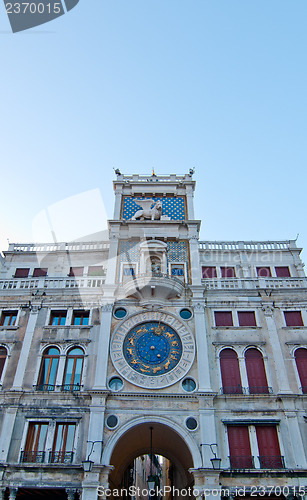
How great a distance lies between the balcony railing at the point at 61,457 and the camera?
20.2 meters

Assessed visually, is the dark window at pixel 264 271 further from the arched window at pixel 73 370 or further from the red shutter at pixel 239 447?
the arched window at pixel 73 370

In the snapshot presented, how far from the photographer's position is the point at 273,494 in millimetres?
19500

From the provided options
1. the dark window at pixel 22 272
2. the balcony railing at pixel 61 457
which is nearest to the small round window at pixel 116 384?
the balcony railing at pixel 61 457

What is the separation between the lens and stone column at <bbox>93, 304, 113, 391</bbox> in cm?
2223

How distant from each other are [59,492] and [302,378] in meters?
13.9

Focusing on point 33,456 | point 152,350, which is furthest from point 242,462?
point 33,456

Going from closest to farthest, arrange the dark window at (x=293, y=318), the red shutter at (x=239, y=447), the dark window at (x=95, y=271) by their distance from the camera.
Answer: the red shutter at (x=239, y=447)
the dark window at (x=293, y=318)
the dark window at (x=95, y=271)

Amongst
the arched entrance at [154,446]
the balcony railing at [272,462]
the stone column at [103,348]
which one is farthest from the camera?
the stone column at [103,348]

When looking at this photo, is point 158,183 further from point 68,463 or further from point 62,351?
point 68,463

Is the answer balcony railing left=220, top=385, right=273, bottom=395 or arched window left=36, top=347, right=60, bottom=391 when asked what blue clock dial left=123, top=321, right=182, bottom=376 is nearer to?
balcony railing left=220, top=385, right=273, bottom=395

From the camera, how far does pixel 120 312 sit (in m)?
25.1

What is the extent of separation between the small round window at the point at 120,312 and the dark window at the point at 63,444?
6.55 m

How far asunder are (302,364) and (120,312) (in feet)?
35.7

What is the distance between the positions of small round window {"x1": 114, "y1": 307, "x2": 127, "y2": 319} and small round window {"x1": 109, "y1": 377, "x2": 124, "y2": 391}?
12.4 feet
